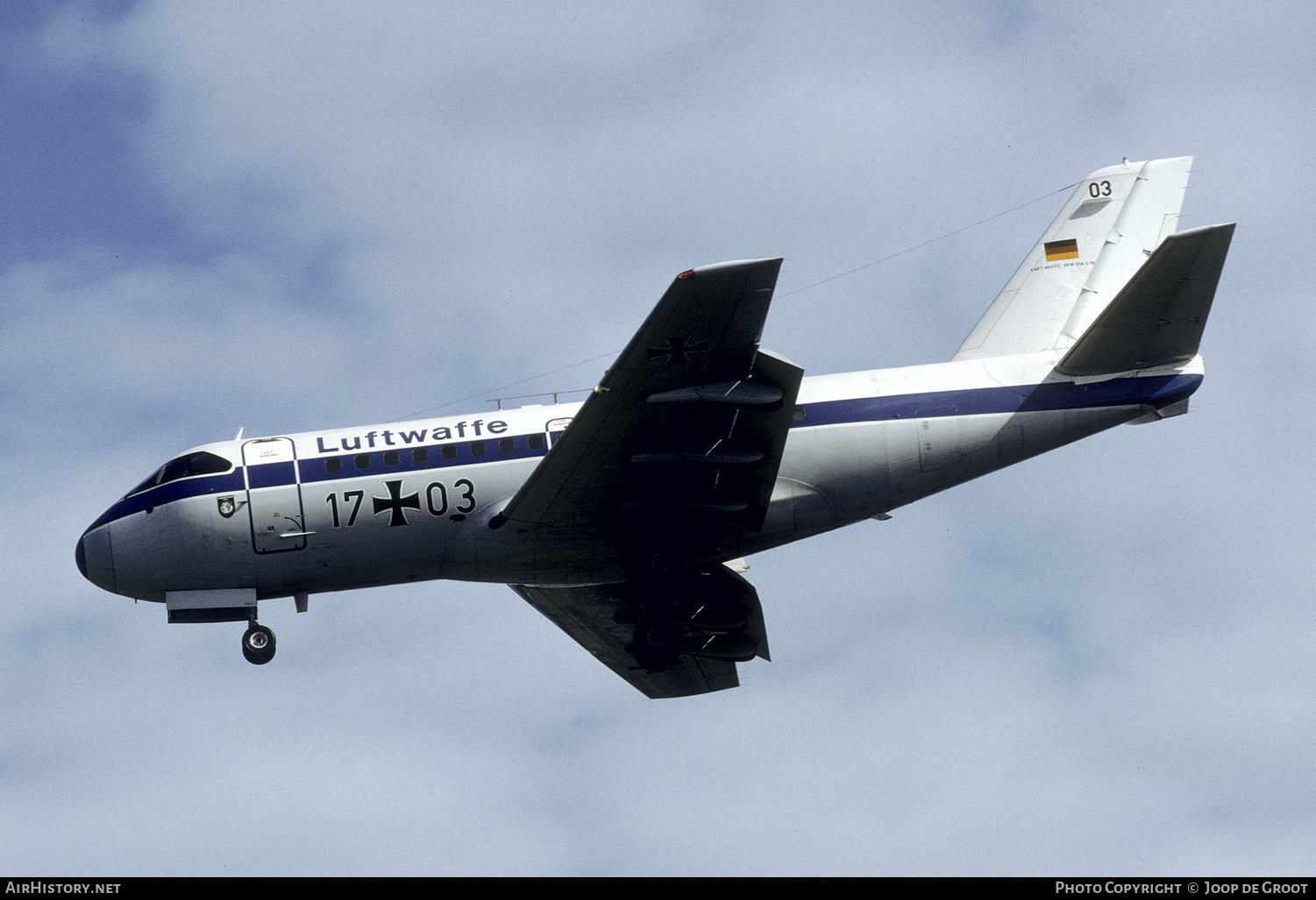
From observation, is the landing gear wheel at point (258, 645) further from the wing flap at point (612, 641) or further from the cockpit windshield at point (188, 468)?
the wing flap at point (612, 641)

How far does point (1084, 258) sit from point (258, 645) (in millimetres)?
21707

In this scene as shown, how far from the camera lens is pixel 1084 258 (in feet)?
124

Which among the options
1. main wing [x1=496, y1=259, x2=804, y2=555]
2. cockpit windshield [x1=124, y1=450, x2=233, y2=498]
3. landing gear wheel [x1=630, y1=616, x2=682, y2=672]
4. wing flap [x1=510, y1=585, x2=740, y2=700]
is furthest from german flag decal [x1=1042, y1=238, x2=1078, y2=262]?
cockpit windshield [x1=124, y1=450, x2=233, y2=498]

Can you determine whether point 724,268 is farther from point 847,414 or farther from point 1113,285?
point 1113,285

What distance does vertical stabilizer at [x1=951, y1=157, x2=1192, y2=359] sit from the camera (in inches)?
1423

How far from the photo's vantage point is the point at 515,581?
33094mm

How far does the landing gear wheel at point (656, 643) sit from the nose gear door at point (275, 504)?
7.67 meters

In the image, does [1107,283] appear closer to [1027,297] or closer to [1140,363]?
[1027,297]

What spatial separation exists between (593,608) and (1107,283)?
14.8m

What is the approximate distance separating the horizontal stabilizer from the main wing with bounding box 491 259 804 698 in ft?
23.9

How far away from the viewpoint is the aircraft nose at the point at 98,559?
32469 millimetres
